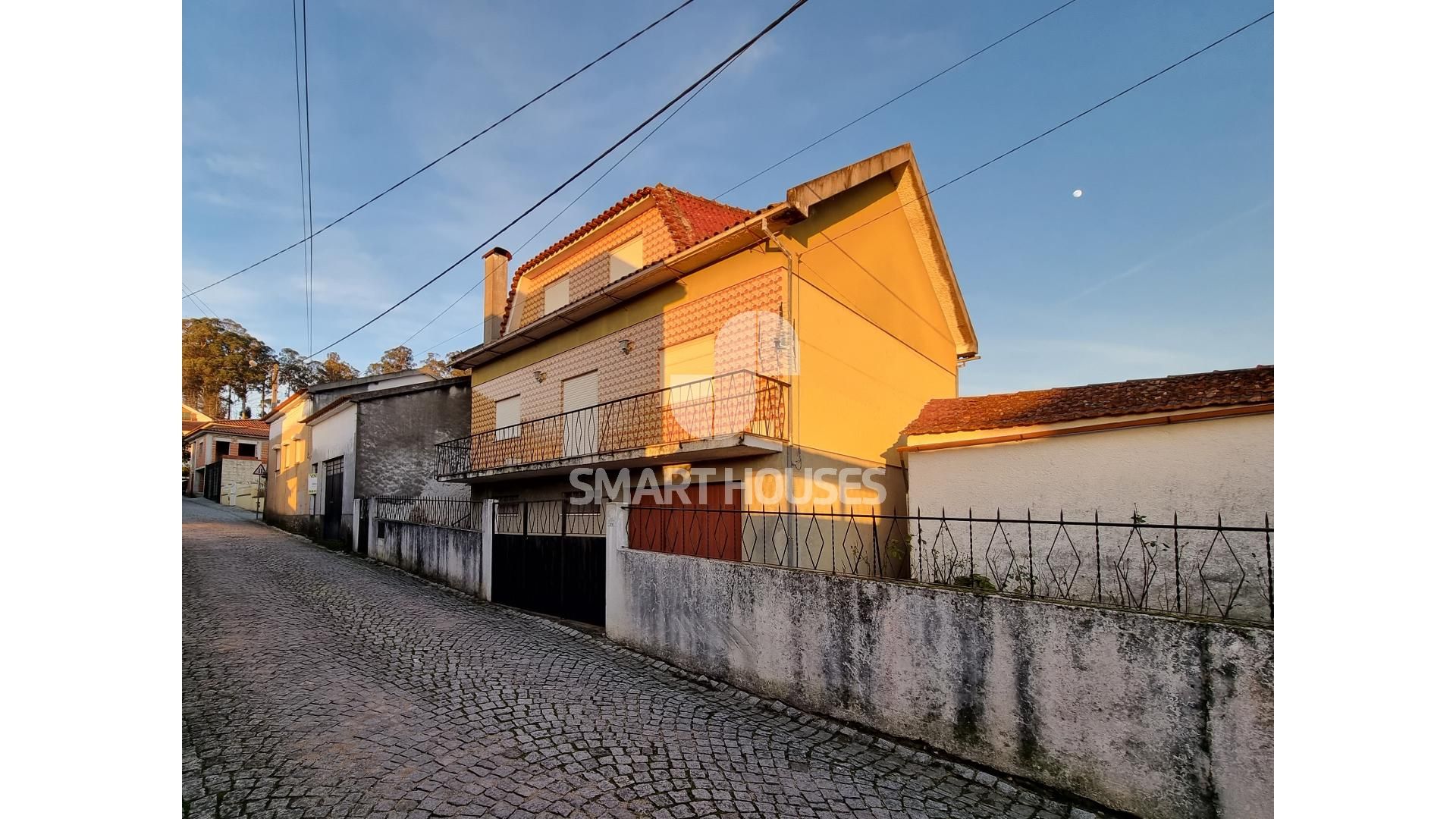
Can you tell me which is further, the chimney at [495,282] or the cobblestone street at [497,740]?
the chimney at [495,282]

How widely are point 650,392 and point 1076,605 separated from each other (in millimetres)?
7570

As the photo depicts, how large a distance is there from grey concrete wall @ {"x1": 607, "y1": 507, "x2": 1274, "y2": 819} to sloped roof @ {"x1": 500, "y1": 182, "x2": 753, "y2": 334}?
22.9 feet

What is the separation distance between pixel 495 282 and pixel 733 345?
33.1 ft

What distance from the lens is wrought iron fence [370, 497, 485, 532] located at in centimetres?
1202

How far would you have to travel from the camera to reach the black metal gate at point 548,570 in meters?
8.31

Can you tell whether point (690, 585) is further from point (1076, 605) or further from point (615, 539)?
point (1076, 605)

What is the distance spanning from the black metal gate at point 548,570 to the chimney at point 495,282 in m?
7.65

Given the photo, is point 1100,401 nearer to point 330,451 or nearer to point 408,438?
point 408,438

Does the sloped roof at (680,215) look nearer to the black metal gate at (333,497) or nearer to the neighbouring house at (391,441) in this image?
the neighbouring house at (391,441)

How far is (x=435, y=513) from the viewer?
12.6m

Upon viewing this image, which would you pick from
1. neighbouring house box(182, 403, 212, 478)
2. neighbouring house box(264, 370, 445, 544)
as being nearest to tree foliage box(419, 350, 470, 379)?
neighbouring house box(264, 370, 445, 544)

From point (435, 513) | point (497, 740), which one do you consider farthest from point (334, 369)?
point (497, 740)

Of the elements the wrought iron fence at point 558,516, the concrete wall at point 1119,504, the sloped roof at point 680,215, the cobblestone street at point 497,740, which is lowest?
the cobblestone street at point 497,740

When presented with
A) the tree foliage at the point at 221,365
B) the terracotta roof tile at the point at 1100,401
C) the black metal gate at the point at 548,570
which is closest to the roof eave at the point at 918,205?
the terracotta roof tile at the point at 1100,401
